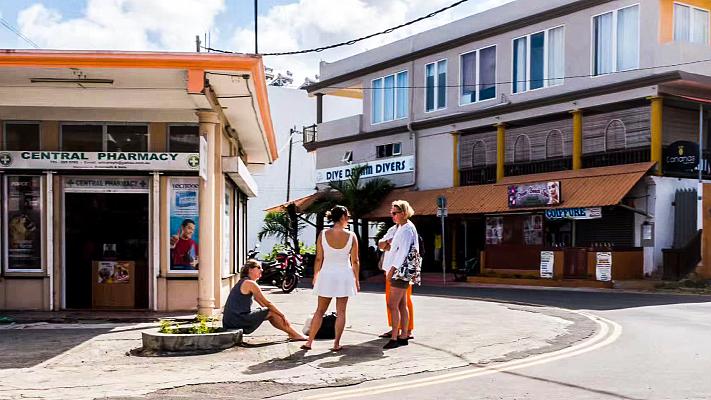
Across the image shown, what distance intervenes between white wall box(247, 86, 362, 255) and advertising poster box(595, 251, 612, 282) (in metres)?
32.4

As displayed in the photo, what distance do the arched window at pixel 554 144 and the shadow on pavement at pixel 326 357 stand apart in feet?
62.0

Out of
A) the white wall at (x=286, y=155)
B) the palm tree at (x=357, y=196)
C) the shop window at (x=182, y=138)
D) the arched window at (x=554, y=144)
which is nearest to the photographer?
the shop window at (x=182, y=138)

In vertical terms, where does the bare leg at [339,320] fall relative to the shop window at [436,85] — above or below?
below

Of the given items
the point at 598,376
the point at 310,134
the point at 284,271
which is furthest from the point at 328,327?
the point at 310,134

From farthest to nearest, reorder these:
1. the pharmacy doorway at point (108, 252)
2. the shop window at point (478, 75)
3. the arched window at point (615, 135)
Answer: the shop window at point (478, 75)
the arched window at point (615, 135)
the pharmacy doorway at point (108, 252)

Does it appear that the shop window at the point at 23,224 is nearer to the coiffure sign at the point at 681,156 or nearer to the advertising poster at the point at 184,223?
the advertising poster at the point at 184,223

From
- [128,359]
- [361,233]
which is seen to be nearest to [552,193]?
[361,233]

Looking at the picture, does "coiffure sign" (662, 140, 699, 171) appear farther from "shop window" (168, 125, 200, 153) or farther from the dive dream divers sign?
the dive dream divers sign

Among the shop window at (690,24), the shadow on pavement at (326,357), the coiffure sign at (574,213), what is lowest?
the shadow on pavement at (326,357)

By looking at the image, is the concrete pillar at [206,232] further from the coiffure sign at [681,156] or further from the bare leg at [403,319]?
the coiffure sign at [681,156]

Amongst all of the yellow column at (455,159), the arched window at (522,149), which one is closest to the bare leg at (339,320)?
the arched window at (522,149)

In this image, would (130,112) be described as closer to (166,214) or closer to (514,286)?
(166,214)

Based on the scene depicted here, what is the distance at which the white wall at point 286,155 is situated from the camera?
178 feet

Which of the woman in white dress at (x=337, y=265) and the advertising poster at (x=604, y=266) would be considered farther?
the advertising poster at (x=604, y=266)
